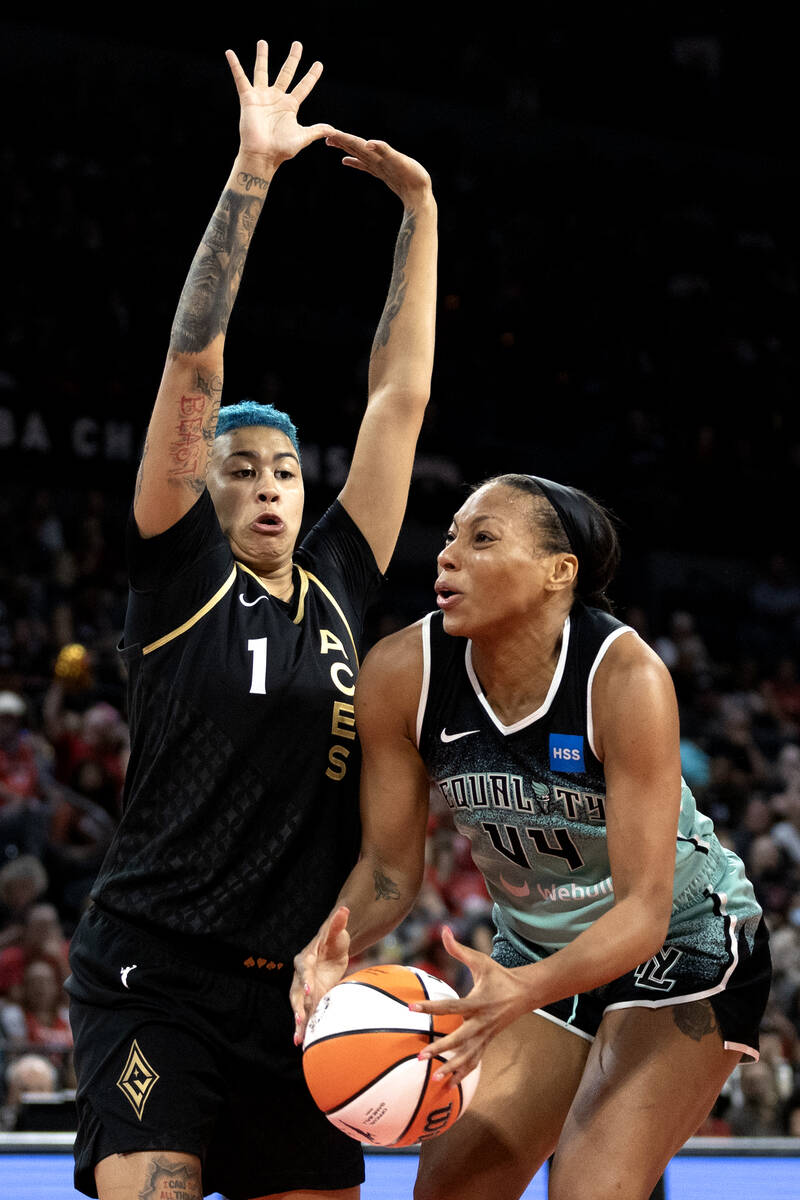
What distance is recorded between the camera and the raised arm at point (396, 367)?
3.32m

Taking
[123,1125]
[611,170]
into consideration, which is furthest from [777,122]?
[123,1125]

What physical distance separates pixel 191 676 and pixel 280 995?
2.10 ft

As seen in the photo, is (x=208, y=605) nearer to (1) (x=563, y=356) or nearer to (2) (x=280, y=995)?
(2) (x=280, y=995)

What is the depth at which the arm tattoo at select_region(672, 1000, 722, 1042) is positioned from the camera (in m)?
2.83

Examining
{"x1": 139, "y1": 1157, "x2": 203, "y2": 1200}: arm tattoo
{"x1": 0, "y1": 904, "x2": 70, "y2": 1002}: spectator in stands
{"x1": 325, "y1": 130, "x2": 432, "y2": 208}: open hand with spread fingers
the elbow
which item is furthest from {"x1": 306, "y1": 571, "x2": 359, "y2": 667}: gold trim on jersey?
{"x1": 0, "y1": 904, "x2": 70, "y2": 1002}: spectator in stands

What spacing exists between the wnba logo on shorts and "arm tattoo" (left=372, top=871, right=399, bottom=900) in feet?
1.33

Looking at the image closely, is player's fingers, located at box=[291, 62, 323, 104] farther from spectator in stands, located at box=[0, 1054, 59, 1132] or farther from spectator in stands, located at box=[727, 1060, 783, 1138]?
spectator in stands, located at box=[727, 1060, 783, 1138]

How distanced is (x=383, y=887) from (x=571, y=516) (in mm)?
829

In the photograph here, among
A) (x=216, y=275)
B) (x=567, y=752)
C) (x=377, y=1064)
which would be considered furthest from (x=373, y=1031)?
(x=216, y=275)

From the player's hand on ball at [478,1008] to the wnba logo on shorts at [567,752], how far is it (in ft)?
1.66

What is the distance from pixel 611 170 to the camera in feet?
54.2

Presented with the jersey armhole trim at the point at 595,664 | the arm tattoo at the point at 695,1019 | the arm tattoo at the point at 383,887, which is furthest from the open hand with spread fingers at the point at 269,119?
the arm tattoo at the point at 695,1019

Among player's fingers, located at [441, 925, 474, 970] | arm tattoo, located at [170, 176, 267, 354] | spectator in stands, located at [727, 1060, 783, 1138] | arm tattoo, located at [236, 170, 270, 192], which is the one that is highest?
arm tattoo, located at [236, 170, 270, 192]

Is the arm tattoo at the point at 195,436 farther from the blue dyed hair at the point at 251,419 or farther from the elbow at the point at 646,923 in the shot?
the elbow at the point at 646,923
